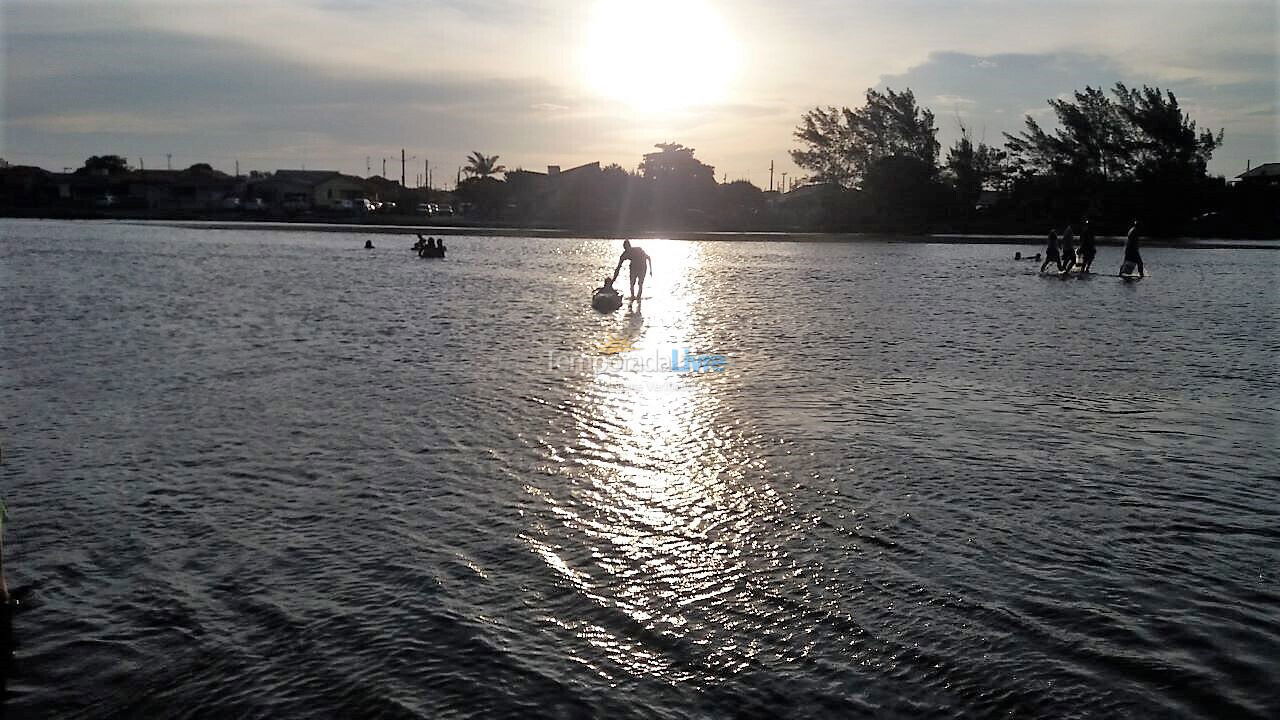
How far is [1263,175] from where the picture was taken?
95.1 meters

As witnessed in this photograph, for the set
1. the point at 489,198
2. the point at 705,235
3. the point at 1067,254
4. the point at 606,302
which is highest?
the point at 489,198

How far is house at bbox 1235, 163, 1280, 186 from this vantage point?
302ft

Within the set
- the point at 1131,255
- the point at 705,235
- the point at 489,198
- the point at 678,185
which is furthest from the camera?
the point at 489,198

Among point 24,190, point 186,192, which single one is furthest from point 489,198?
point 24,190

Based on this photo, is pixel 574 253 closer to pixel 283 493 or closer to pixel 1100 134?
pixel 283 493

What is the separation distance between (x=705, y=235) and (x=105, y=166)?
9006cm

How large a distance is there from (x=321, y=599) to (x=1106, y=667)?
4.77m

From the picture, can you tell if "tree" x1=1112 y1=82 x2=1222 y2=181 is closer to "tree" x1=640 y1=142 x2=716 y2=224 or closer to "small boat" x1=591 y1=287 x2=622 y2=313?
"tree" x1=640 y1=142 x2=716 y2=224

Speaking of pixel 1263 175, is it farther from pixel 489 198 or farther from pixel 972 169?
pixel 489 198

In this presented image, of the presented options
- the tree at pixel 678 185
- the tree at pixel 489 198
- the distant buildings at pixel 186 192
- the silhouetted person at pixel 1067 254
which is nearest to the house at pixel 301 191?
the distant buildings at pixel 186 192

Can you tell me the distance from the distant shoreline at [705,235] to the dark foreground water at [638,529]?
209 ft

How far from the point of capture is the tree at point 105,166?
12625 cm

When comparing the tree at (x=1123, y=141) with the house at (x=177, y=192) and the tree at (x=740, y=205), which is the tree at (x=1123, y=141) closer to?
the tree at (x=740, y=205)

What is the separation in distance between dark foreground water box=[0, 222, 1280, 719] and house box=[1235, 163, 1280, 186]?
A: 8891 cm
